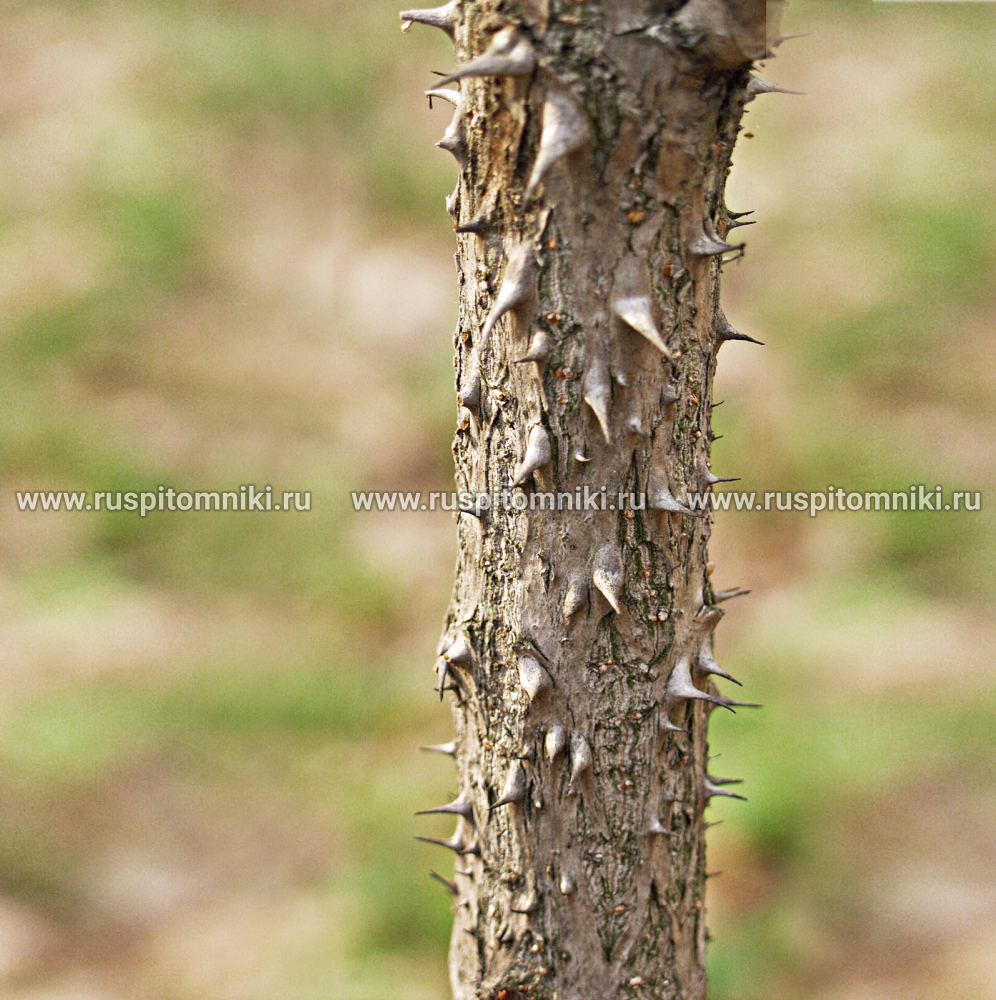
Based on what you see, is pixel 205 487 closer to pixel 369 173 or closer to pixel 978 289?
pixel 369 173

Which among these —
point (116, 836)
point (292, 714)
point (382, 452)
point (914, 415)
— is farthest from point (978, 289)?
point (116, 836)

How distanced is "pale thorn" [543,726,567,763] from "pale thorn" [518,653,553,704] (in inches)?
1.6

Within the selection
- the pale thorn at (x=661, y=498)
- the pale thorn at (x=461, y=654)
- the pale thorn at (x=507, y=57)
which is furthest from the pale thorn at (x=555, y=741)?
the pale thorn at (x=507, y=57)

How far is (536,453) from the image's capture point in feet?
2.80

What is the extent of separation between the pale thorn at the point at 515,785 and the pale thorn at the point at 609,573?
0.22 meters

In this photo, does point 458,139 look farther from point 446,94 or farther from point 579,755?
point 579,755

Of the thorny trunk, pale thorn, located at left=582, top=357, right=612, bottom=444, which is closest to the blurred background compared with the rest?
the thorny trunk

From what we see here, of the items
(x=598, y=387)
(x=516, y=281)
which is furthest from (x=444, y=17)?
(x=598, y=387)

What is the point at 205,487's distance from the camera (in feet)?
11.1

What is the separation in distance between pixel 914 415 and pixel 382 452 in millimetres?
1976

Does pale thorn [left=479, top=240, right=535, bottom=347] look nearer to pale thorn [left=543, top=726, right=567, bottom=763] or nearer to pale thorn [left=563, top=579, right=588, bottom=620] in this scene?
pale thorn [left=563, top=579, right=588, bottom=620]

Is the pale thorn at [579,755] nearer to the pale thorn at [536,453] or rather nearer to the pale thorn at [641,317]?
Answer: the pale thorn at [536,453]

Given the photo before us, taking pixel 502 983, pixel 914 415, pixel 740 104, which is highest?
pixel 914 415

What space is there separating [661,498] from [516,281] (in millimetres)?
247
